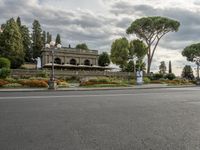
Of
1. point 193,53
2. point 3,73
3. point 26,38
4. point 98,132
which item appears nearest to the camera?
point 98,132

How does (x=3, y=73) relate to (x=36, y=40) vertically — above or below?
below

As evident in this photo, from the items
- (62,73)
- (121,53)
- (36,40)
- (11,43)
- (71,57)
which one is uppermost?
(36,40)

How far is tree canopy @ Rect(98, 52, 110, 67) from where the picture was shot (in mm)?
87562

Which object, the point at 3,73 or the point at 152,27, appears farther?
the point at 152,27

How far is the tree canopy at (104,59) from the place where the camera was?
287 ft

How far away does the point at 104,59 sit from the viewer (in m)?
87.6

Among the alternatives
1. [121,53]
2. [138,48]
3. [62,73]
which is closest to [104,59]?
[121,53]

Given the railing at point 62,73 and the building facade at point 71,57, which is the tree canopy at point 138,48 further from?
the railing at point 62,73

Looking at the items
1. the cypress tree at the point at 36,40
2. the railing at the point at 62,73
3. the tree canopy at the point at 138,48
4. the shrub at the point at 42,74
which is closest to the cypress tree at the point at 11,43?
the railing at the point at 62,73

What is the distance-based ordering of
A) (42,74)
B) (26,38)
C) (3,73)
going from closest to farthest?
1. (3,73)
2. (42,74)
3. (26,38)

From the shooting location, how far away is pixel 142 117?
7.90m

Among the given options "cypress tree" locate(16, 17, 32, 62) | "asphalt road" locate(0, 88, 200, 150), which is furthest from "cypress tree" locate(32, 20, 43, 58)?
"asphalt road" locate(0, 88, 200, 150)

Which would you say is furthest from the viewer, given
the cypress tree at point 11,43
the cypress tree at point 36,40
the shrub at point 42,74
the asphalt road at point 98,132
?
the cypress tree at point 36,40

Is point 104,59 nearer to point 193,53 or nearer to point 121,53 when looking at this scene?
point 121,53
